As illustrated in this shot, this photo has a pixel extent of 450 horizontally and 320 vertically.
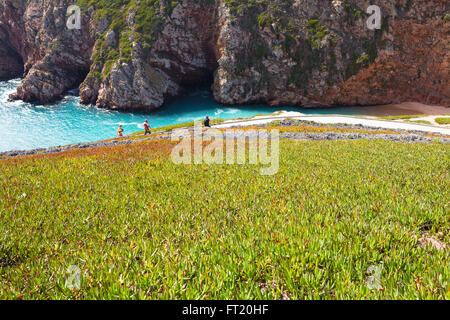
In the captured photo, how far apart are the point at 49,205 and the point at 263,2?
73432 millimetres

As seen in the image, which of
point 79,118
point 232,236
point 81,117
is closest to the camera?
point 232,236

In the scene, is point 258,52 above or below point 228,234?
above

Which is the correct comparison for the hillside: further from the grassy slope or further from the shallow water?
the shallow water

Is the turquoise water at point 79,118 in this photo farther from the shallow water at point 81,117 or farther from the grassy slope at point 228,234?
the grassy slope at point 228,234

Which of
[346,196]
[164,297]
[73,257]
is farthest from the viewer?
[346,196]

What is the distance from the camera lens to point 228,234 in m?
4.41

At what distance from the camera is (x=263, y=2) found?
203 ft

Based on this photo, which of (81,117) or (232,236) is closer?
(232,236)

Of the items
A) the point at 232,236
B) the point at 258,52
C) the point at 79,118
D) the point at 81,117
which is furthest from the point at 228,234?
the point at 258,52

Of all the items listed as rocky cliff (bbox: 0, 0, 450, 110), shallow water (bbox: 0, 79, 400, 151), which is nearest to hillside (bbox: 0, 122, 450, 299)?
shallow water (bbox: 0, 79, 400, 151)

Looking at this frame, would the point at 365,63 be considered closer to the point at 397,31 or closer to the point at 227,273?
the point at 397,31

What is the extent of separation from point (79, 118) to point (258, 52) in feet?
164

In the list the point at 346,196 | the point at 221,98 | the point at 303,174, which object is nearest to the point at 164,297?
the point at 346,196

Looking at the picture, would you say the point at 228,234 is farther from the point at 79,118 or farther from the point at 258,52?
the point at 258,52
